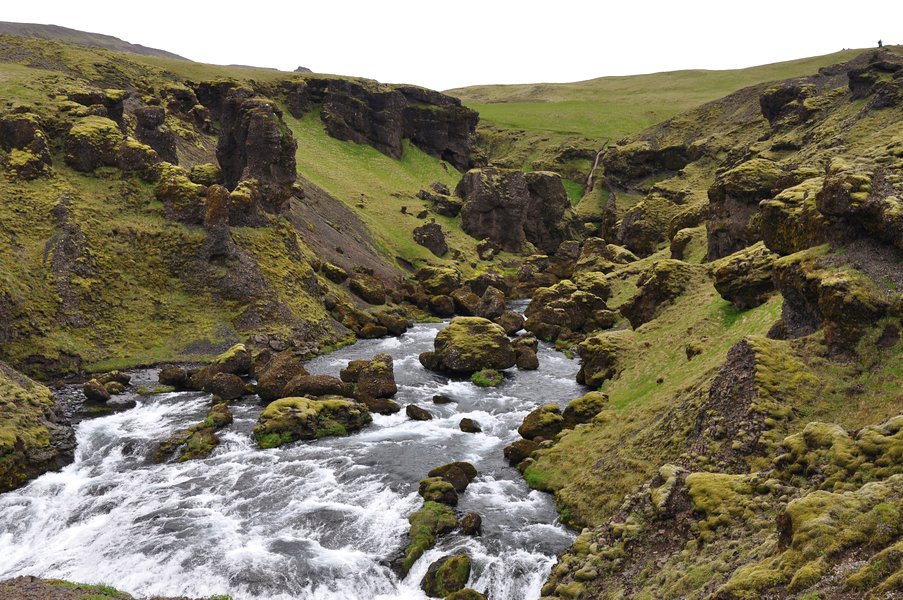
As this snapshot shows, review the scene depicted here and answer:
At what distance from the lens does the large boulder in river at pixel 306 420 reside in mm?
34688

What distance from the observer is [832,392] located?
2222 centimetres

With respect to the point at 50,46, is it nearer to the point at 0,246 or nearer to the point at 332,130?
the point at 332,130

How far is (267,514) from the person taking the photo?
2656 centimetres

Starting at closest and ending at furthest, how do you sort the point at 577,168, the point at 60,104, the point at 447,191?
the point at 60,104
the point at 447,191
the point at 577,168

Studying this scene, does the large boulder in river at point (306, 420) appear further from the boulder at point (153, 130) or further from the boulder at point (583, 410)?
the boulder at point (153, 130)

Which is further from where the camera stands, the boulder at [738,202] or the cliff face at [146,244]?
the boulder at [738,202]

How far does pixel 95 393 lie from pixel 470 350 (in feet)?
84.1

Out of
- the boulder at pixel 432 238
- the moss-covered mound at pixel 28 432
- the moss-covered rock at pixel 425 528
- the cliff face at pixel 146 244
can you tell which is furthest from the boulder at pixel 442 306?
the moss-covered rock at pixel 425 528

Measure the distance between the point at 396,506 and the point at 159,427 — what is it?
17130mm

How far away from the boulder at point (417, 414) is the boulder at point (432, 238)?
56274 mm

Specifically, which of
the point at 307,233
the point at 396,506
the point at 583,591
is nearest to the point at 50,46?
the point at 307,233

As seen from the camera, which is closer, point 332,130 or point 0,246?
point 0,246

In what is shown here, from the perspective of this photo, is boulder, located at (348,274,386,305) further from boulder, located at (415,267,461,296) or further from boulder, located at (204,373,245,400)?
boulder, located at (204,373,245,400)

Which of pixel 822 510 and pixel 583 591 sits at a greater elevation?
pixel 822 510
